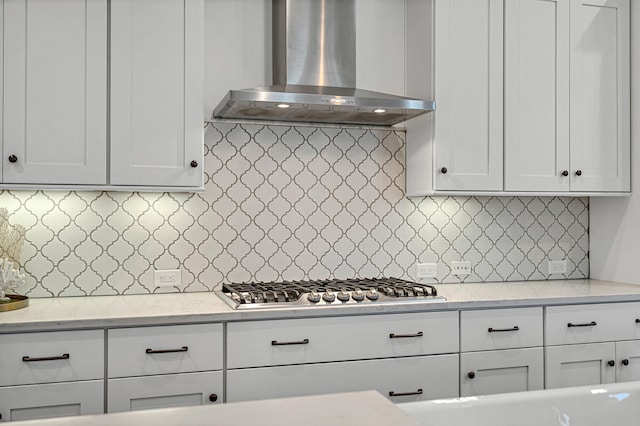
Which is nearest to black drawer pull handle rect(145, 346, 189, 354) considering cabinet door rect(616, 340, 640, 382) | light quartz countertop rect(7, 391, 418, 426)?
light quartz countertop rect(7, 391, 418, 426)

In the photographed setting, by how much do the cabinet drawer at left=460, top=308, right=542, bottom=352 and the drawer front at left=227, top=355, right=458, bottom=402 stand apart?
0.43 ft

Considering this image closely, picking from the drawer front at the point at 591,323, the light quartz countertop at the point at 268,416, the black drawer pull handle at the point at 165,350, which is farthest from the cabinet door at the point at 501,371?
the light quartz countertop at the point at 268,416

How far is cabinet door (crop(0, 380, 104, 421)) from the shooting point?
2.44 meters

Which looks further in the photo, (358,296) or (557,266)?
(557,266)

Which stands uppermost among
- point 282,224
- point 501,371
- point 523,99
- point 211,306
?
point 523,99

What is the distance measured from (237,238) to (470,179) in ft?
4.19

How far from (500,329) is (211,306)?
4.52ft

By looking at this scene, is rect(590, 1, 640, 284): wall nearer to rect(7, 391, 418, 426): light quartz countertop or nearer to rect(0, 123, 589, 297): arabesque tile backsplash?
rect(0, 123, 589, 297): arabesque tile backsplash

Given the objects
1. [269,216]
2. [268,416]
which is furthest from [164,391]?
[268,416]

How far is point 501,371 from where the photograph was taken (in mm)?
3086

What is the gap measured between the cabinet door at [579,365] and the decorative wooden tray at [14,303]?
8.07ft

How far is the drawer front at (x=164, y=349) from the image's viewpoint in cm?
255

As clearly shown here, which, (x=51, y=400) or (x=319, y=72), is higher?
(x=319, y=72)

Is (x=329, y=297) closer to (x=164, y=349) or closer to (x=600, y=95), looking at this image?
(x=164, y=349)
